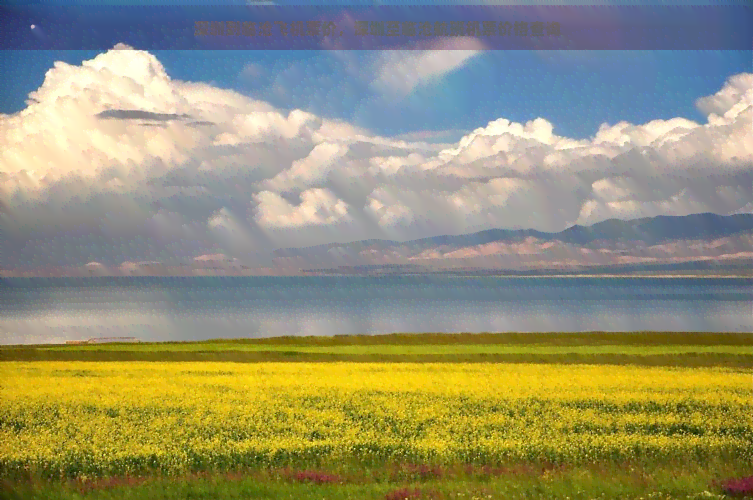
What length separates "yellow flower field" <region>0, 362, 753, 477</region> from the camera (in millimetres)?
8180

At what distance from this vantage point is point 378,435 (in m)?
8.70

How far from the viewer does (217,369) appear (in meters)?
15.2

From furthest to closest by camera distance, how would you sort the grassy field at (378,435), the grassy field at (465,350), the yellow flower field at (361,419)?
the grassy field at (465,350) → the yellow flower field at (361,419) → the grassy field at (378,435)

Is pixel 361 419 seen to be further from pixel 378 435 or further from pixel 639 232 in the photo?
pixel 639 232

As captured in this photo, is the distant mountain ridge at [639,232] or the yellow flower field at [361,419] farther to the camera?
the distant mountain ridge at [639,232]

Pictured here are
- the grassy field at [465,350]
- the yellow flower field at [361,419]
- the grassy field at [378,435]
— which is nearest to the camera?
the grassy field at [378,435]

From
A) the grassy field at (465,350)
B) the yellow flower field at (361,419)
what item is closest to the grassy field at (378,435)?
the yellow flower field at (361,419)

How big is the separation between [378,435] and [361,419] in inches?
32.9

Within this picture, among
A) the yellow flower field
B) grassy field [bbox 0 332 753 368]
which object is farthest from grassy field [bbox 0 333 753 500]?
grassy field [bbox 0 332 753 368]

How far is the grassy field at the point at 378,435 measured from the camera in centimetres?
747

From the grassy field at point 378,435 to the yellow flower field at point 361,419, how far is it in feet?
0.10

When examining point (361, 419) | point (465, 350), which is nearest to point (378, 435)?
point (361, 419)

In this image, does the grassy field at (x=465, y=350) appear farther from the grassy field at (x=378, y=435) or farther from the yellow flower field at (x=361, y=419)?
the yellow flower field at (x=361, y=419)

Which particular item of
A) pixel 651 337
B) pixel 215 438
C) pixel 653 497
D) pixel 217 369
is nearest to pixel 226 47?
pixel 215 438
